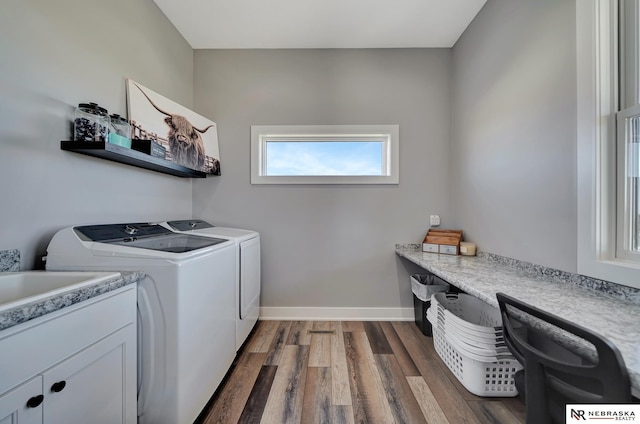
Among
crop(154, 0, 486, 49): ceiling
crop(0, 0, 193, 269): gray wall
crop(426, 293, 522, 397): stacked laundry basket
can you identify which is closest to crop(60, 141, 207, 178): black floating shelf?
crop(0, 0, 193, 269): gray wall

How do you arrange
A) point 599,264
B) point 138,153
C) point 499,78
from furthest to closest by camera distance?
point 499,78 < point 138,153 < point 599,264

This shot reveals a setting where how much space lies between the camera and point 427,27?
2.09 metres

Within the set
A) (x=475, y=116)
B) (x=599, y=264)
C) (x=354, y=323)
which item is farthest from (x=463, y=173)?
(x=354, y=323)

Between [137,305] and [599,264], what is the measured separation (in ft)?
7.10

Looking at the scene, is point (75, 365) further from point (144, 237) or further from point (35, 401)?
point (144, 237)

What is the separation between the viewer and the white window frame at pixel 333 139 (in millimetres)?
→ 2344

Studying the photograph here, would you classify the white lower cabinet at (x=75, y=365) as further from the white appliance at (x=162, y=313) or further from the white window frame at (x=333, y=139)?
the white window frame at (x=333, y=139)

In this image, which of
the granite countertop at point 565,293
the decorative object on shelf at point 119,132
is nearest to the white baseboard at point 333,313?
the granite countertop at point 565,293

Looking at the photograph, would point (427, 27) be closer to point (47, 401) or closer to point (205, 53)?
point (205, 53)

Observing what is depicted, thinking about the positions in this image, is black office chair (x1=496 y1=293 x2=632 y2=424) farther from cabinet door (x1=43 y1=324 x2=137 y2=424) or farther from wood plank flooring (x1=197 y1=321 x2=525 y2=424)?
cabinet door (x1=43 y1=324 x2=137 y2=424)

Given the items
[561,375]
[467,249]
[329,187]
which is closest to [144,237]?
[329,187]

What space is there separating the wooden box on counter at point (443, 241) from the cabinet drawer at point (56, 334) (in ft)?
7.39

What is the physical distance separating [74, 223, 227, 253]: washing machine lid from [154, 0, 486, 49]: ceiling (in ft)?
6.08

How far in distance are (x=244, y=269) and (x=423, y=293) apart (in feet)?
5.15
